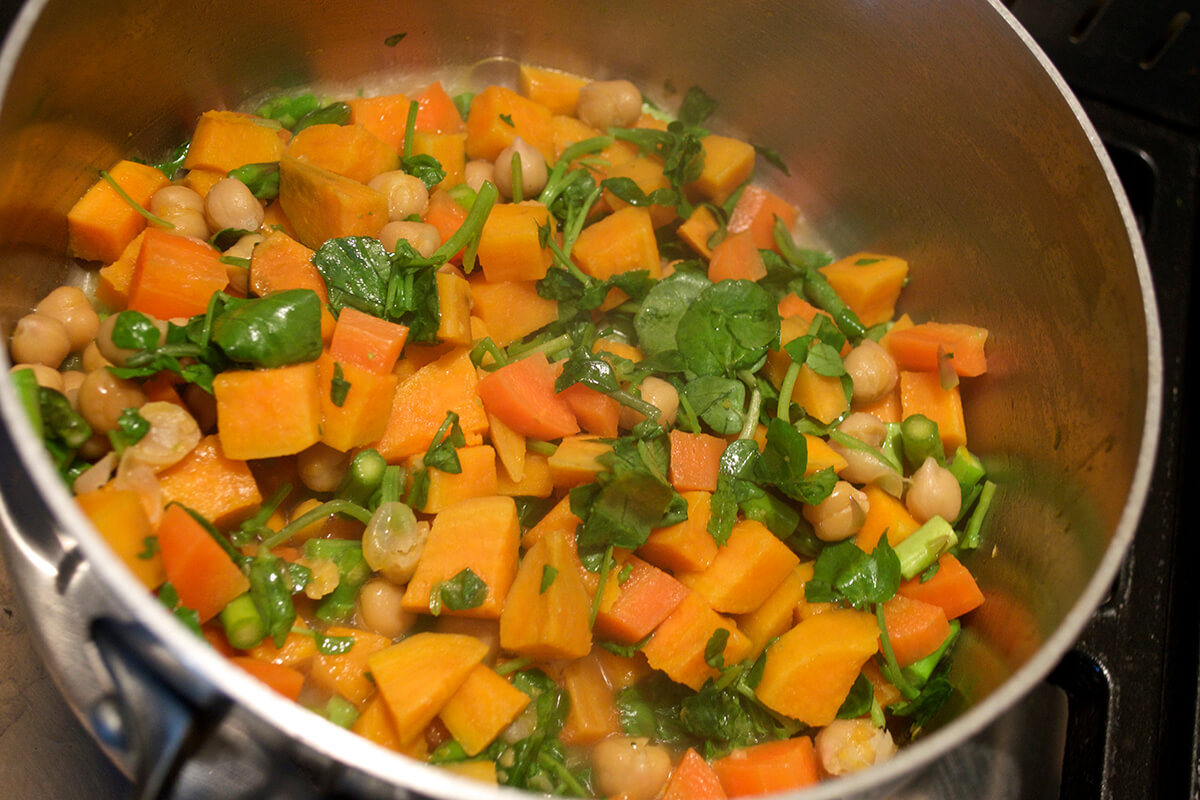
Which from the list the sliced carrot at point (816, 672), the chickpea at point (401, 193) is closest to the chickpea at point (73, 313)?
the chickpea at point (401, 193)

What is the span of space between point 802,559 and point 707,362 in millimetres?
527

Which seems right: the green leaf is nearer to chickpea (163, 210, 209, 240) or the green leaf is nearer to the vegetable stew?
the vegetable stew

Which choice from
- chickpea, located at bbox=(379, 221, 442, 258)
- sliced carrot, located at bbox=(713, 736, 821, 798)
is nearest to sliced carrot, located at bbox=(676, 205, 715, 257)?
chickpea, located at bbox=(379, 221, 442, 258)

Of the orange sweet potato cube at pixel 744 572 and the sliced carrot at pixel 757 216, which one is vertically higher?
the sliced carrot at pixel 757 216

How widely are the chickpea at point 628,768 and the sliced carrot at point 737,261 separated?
3.81 ft

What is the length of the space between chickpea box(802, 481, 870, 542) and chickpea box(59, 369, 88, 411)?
5.14ft

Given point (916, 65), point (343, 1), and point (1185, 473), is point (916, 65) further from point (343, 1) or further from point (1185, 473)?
point (343, 1)

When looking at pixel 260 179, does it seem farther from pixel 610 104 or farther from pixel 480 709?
pixel 480 709

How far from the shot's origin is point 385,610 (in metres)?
1.84

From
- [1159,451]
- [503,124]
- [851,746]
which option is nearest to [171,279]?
[503,124]

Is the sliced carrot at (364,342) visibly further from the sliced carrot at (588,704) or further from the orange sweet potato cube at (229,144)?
the sliced carrot at (588,704)

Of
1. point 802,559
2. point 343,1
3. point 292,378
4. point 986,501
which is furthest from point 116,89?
point 986,501

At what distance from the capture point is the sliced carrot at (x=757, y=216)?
255cm

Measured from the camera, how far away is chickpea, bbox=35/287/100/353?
72.6 inches
